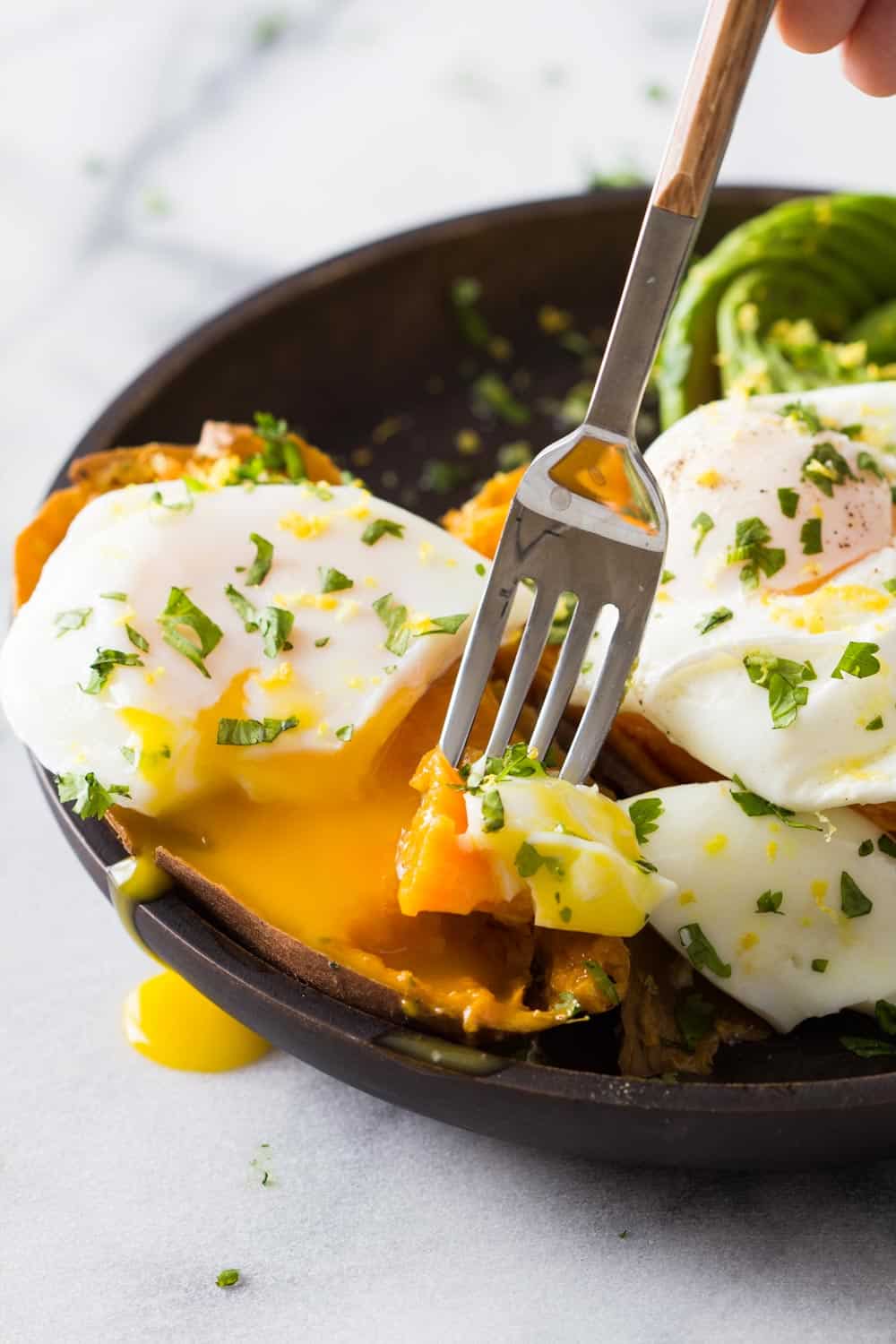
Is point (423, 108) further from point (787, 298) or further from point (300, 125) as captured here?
point (787, 298)

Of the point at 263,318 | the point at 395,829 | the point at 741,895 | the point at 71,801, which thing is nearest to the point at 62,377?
the point at 263,318

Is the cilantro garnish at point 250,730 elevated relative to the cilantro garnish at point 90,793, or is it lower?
elevated

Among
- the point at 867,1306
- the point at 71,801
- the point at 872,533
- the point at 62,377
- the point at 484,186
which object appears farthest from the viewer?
the point at 484,186

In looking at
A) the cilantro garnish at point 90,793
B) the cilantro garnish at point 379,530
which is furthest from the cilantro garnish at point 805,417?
the cilantro garnish at point 90,793

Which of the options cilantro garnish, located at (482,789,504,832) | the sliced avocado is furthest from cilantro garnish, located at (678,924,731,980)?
the sliced avocado

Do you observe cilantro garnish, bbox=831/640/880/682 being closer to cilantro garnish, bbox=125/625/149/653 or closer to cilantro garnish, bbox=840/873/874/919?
cilantro garnish, bbox=840/873/874/919

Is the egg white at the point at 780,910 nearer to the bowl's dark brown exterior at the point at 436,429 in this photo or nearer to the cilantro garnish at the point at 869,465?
the bowl's dark brown exterior at the point at 436,429
